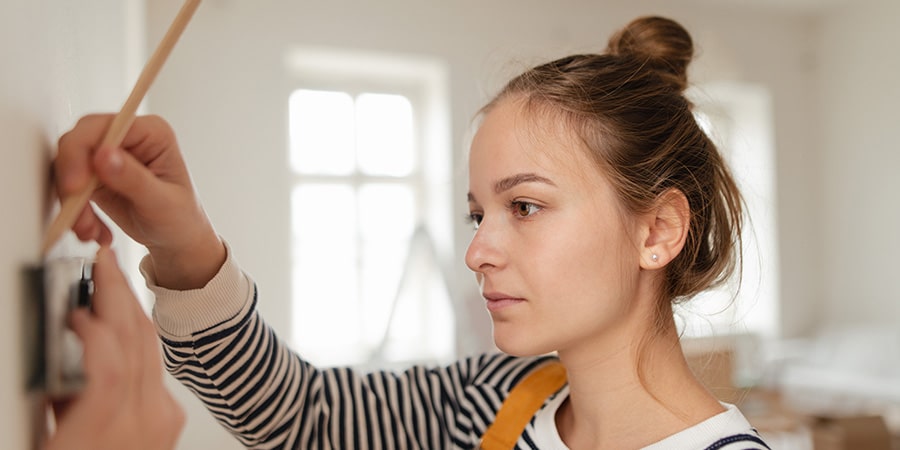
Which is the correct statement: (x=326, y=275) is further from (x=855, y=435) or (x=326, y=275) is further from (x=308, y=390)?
(x=308, y=390)

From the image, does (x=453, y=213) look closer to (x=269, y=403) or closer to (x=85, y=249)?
(x=269, y=403)

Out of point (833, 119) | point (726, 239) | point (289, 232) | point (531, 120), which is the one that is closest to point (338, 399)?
point (531, 120)

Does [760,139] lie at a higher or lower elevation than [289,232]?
higher

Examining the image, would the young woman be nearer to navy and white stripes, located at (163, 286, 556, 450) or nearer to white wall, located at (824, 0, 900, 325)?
navy and white stripes, located at (163, 286, 556, 450)

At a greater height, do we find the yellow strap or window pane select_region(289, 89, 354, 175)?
window pane select_region(289, 89, 354, 175)

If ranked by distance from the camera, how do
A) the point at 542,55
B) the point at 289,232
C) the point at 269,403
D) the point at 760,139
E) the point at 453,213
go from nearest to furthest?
1. the point at 269,403
2. the point at 542,55
3. the point at 289,232
4. the point at 453,213
5. the point at 760,139

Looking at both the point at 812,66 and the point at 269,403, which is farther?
the point at 812,66

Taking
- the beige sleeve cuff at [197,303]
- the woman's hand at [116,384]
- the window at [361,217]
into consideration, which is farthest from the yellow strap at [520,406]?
the window at [361,217]

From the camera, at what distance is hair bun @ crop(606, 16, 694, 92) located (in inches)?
44.8

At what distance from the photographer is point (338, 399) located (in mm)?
1075

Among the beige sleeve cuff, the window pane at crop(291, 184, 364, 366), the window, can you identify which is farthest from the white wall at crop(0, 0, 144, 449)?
the window pane at crop(291, 184, 364, 366)

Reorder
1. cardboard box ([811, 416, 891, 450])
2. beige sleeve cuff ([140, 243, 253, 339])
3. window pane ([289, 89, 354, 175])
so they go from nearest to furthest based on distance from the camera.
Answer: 1. beige sleeve cuff ([140, 243, 253, 339])
2. cardboard box ([811, 416, 891, 450])
3. window pane ([289, 89, 354, 175])

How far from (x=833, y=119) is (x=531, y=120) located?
21.4ft

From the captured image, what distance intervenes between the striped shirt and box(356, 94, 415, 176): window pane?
13.3 ft
